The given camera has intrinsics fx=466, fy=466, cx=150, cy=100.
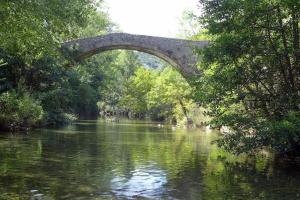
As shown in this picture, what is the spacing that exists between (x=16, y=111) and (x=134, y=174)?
10336 millimetres

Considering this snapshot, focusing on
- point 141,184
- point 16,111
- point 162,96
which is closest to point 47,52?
point 141,184

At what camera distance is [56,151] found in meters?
13.5

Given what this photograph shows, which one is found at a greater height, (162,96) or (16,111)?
(162,96)

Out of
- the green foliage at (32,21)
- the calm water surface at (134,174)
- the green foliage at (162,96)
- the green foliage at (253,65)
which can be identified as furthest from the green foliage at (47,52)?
the green foliage at (162,96)

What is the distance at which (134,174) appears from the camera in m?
9.98

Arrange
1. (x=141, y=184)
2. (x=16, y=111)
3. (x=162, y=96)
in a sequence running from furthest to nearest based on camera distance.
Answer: (x=162, y=96)
(x=16, y=111)
(x=141, y=184)

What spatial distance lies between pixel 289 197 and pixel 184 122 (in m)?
28.1

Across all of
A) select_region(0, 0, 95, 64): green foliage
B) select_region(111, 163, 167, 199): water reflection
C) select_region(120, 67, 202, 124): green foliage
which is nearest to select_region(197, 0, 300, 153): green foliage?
select_region(111, 163, 167, 199): water reflection

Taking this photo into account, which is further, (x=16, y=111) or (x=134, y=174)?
(x=16, y=111)

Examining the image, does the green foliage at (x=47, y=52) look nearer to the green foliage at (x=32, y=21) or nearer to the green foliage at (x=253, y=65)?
the green foliage at (x=32, y=21)

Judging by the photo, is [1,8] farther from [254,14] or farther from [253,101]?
[253,101]

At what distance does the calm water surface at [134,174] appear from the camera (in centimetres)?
796

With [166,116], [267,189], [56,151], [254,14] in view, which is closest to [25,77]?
[56,151]

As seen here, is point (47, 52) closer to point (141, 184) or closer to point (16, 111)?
point (141, 184)
